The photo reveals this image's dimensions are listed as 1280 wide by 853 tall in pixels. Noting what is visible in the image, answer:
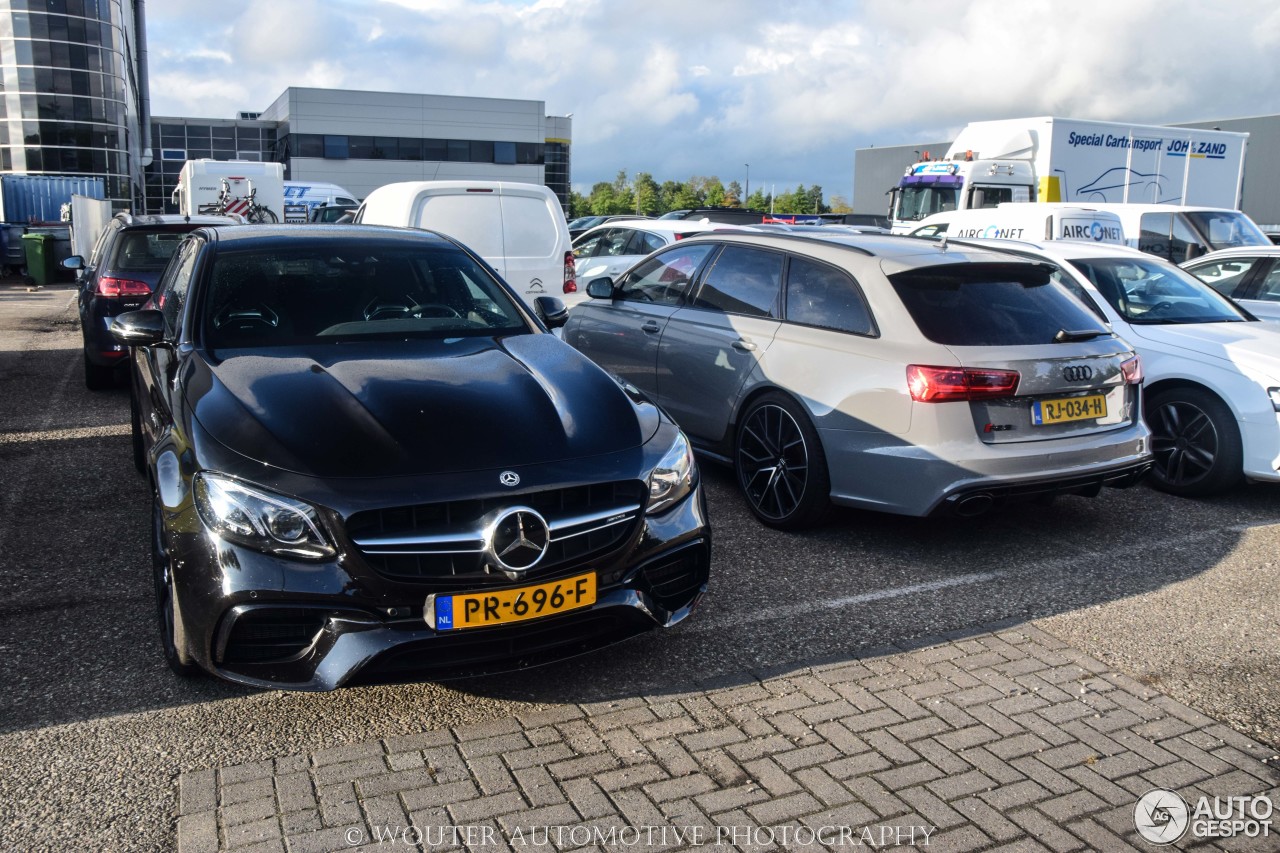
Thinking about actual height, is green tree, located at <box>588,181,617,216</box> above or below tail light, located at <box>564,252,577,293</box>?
above

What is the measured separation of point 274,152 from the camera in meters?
74.5

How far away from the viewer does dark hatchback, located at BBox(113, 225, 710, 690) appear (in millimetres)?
3355

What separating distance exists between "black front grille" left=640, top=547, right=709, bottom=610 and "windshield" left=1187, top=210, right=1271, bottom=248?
12886mm

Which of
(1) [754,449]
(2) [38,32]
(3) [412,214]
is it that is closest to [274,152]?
(2) [38,32]

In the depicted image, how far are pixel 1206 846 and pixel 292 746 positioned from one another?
111 inches

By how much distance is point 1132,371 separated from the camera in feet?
18.7

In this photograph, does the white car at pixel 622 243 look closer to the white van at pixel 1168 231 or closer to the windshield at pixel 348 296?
the white van at pixel 1168 231

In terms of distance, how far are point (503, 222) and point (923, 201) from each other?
12799 mm

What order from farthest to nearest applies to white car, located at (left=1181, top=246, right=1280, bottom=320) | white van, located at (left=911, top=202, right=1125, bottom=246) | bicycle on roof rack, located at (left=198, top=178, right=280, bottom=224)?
bicycle on roof rack, located at (left=198, top=178, right=280, bottom=224)
white van, located at (left=911, top=202, right=1125, bottom=246)
white car, located at (left=1181, top=246, right=1280, bottom=320)

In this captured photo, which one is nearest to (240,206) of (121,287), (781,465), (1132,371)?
(121,287)

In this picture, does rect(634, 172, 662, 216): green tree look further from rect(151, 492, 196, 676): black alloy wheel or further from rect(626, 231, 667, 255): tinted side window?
rect(151, 492, 196, 676): black alloy wheel

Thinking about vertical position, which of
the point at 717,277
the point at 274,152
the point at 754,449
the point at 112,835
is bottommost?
the point at 112,835

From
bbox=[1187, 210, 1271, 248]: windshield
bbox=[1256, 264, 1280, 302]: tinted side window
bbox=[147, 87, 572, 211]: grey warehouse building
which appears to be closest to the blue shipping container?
bbox=[1187, 210, 1271, 248]: windshield

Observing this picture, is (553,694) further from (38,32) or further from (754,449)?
(38,32)
